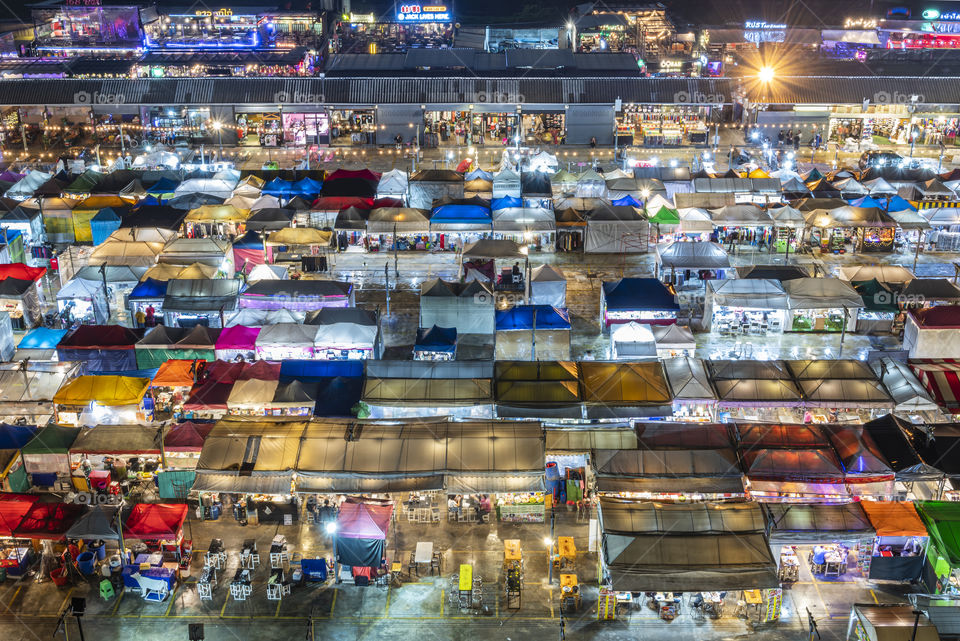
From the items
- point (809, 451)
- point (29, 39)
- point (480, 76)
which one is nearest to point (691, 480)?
point (809, 451)

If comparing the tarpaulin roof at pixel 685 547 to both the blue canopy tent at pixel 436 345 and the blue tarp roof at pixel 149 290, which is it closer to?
the blue canopy tent at pixel 436 345

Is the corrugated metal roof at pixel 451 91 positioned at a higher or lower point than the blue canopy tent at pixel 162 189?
higher

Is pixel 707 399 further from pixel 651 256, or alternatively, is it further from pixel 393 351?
pixel 651 256

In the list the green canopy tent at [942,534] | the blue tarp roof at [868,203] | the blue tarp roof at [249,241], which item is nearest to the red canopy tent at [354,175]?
the blue tarp roof at [249,241]

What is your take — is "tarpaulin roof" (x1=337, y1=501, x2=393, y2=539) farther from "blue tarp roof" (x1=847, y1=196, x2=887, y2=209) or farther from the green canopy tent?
"blue tarp roof" (x1=847, y1=196, x2=887, y2=209)

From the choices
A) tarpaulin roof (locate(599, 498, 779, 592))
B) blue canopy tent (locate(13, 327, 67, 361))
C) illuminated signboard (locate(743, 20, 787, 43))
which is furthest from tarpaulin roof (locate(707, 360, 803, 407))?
illuminated signboard (locate(743, 20, 787, 43))
